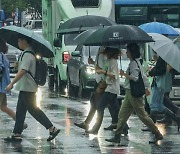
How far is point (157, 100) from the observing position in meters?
15.2

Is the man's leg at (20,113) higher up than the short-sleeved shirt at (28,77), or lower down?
lower down

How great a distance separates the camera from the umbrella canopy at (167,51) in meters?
13.4

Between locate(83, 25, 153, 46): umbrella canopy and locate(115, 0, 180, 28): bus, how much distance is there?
1737 centimetres

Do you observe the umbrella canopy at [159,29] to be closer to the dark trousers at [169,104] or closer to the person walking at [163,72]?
the person walking at [163,72]

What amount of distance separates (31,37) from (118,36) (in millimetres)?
1524

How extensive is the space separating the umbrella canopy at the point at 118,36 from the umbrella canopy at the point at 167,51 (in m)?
0.30

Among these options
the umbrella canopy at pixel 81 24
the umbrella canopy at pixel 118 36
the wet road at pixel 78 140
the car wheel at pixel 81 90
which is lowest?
the car wheel at pixel 81 90

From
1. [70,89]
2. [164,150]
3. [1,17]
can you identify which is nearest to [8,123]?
[164,150]

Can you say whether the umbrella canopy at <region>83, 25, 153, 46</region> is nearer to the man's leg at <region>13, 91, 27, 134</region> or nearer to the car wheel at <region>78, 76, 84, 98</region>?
the man's leg at <region>13, 91, 27, 134</region>

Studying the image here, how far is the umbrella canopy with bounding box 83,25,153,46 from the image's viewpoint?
524 inches

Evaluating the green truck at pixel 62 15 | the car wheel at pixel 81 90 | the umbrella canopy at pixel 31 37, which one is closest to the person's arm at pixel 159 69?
the umbrella canopy at pixel 31 37

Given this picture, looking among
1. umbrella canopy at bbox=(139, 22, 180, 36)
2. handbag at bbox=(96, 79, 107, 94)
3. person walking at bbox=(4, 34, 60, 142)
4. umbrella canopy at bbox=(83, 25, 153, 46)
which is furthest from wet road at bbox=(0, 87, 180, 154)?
umbrella canopy at bbox=(139, 22, 180, 36)

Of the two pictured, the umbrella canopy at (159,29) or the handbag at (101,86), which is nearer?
the handbag at (101,86)

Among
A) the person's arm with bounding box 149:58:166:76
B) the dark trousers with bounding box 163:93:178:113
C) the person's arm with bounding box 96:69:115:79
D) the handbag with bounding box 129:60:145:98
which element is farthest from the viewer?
the dark trousers with bounding box 163:93:178:113
